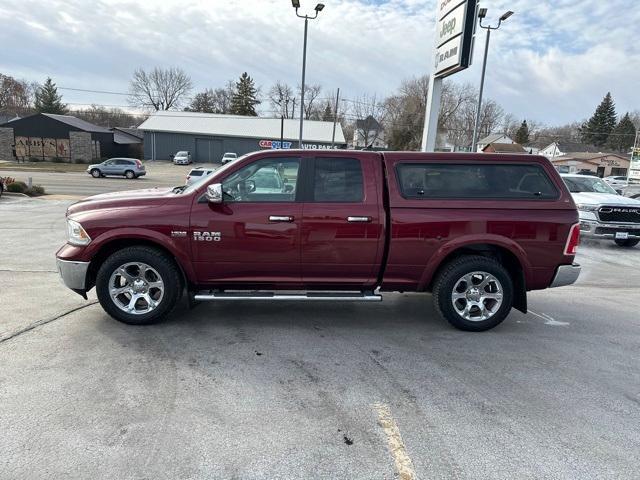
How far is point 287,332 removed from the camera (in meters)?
4.70

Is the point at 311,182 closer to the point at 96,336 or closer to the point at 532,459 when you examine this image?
the point at 96,336

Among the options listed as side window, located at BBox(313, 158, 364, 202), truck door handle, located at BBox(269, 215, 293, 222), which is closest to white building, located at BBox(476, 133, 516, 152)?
side window, located at BBox(313, 158, 364, 202)

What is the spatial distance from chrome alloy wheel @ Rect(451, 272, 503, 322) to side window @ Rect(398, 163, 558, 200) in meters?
0.89

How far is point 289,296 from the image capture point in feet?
15.3

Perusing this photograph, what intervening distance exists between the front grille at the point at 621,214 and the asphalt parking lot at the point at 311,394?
6360 mm

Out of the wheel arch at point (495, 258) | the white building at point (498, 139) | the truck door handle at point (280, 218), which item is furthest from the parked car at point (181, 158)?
the white building at point (498, 139)

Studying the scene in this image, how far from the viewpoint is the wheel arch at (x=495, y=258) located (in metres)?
4.71

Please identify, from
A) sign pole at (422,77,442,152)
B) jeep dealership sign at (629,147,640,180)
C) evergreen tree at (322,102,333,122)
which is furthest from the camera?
evergreen tree at (322,102,333,122)

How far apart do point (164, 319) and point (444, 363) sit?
2.94 m

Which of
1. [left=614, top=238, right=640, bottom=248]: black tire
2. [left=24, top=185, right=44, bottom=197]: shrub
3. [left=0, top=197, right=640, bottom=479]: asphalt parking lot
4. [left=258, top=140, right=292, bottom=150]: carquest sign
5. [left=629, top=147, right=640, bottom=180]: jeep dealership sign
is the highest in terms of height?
[left=258, top=140, right=292, bottom=150]: carquest sign

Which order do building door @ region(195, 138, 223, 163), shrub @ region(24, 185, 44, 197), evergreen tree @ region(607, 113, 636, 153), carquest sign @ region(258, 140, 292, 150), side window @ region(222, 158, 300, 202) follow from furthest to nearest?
1. evergreen tree @ region(607, 113, 636, 153)
2. building door @ region(195, 138, 223, 163)
3. carquest sign @ region(258, 140, 292, 150)
4. shrub @ region(24, 185, 44, 197)
5. side window @ region(222, 158, 300, 202)

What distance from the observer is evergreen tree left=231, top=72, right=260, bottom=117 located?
88950mm

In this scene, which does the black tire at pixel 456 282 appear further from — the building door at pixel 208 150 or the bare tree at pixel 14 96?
the bare tree at pixel 14 96

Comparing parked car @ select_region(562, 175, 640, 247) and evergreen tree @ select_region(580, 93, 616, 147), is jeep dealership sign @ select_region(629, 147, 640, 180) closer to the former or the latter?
parked car @ select_region(562, 175, 640, 247)
